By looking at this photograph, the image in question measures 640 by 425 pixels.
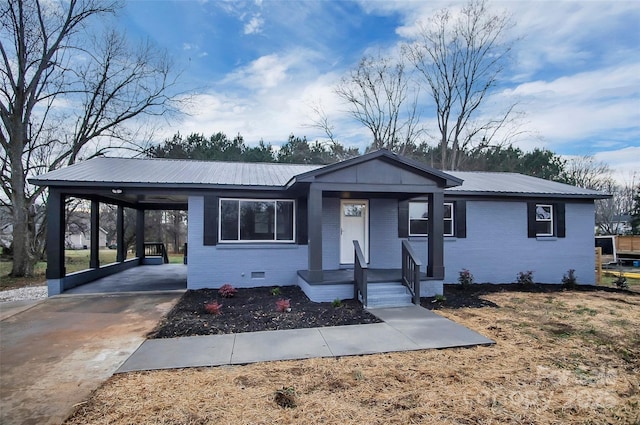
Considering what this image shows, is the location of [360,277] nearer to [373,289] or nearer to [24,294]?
[373,289]

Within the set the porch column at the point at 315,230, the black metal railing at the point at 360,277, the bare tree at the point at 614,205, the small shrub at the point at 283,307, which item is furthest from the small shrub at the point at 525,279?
the bare tree at the point at 614,205

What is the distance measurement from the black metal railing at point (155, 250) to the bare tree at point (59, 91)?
13.9ft

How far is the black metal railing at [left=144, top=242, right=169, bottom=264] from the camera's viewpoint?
15.8 m

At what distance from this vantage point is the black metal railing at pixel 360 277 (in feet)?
22.9

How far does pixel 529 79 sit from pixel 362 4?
9.71 m

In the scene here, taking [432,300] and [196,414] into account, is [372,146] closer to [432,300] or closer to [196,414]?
[432,300]

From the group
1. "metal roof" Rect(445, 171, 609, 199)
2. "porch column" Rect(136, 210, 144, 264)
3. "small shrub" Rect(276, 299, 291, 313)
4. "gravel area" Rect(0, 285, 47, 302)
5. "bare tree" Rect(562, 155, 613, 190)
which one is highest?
"bare tree" Rect(562, 155, 613, 190)

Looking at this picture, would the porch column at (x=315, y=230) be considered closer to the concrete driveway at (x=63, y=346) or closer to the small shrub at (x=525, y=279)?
the concrete driveway at (x=63, y=346)

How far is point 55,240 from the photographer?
8195 millimetres

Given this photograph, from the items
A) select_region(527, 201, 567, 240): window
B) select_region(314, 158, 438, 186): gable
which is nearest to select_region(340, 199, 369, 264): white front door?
select_region(314, 158, 438, 186): gable

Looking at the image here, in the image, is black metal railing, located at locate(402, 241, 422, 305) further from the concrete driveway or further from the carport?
the carport

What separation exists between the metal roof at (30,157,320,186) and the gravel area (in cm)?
297

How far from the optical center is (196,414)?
3.00 meters

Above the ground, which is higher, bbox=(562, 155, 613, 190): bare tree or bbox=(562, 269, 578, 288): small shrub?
bbox=(562, 155, 613, 190): bare tree
